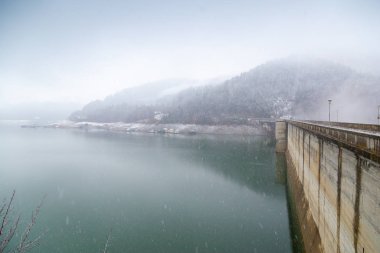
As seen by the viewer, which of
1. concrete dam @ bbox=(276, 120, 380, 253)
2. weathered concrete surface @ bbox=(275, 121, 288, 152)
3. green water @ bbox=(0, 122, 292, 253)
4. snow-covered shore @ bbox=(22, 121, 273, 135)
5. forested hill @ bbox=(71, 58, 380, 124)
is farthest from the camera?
snow-covered shore @ bbox=(22, 121, 273, 135)

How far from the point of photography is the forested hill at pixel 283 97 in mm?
104125

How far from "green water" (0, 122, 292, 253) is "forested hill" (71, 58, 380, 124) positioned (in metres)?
76.3

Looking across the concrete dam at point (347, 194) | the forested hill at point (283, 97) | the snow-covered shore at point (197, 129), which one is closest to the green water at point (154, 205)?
the concrete dam at point (347, 194)

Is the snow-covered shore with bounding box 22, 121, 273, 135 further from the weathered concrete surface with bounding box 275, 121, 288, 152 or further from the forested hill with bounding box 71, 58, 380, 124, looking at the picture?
the weathered concrete surface with bounding box 275, 121, 288, 152

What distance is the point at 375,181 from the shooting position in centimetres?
588

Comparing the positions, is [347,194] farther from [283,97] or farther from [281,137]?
[283,97]

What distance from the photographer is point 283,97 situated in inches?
5143

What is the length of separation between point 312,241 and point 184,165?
3124 centimetres

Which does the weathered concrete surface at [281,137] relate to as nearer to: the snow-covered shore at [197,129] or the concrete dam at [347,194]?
the snow-covered shore at [197,129]

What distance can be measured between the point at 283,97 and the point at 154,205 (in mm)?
120836

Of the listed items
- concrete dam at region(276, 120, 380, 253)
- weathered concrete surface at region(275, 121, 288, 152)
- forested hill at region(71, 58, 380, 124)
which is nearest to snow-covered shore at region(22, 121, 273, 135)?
forested hill at region(71, 58, 380, 124)

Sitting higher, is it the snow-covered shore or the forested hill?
the forested hill

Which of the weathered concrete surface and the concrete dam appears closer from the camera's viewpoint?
the concrete dam

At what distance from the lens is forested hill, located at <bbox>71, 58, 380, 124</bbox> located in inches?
4099
